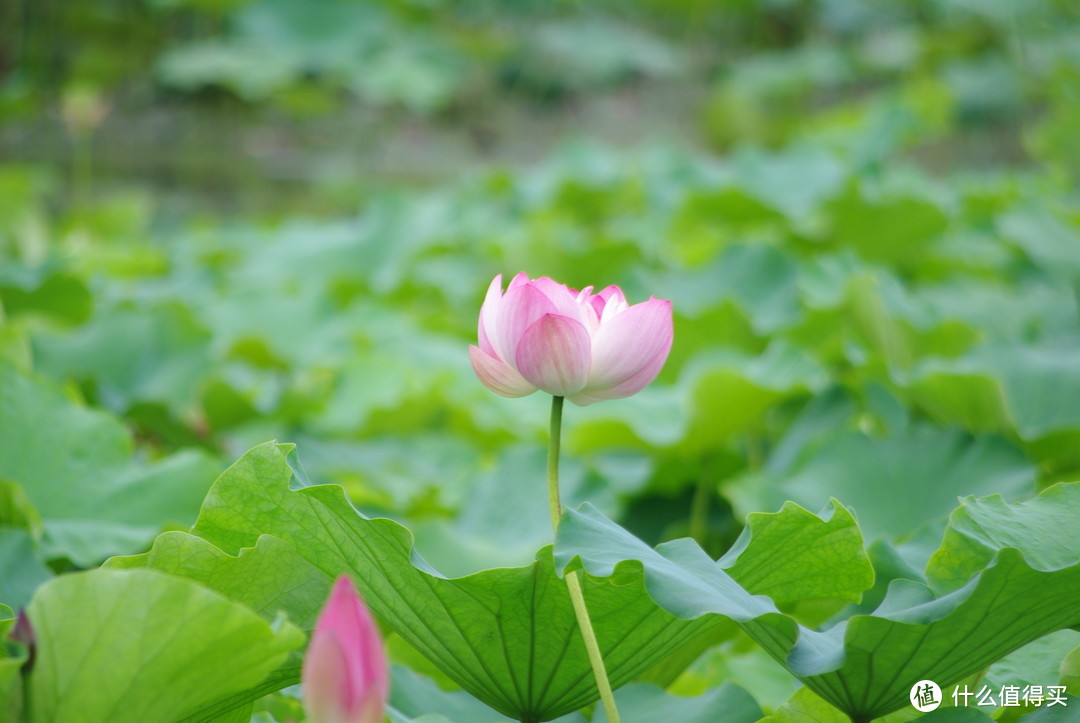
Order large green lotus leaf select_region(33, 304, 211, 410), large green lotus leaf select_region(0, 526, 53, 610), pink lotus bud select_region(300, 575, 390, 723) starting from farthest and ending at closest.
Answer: large green lotus leaf select_region(33, 304, 211, 410), large green lotus leaf select_region(0, 526, 53, 610), pink lotus bud select_region(300, 575, 390, 723)

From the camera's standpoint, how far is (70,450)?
822mm

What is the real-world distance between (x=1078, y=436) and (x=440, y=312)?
3.38ft

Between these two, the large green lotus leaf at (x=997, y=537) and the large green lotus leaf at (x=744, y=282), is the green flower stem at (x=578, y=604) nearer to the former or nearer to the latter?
the large green lotus leaf at (x=997, y=537)

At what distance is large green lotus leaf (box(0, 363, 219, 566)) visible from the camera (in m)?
0.80

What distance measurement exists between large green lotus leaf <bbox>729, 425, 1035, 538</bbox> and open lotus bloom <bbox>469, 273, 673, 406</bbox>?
1.44ft

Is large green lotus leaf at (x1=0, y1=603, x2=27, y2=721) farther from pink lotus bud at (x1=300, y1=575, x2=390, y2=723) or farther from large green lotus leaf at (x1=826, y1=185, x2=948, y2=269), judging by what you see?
large green lotus leaf at (x1=826, y1=185, x2=948, y2=269)

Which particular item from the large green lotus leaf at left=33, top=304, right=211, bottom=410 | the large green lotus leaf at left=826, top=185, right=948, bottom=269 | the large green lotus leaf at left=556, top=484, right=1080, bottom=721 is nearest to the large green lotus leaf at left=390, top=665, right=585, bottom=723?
the large green lotus leaf at left=556, top=484, right=1080, bottom=721

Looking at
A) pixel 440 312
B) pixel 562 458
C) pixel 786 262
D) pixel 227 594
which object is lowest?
pixel 227 594

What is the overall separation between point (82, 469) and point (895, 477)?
0.67 meters

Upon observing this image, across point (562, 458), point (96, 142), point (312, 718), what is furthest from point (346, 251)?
point (96, 142)

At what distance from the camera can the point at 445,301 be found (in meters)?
1.78

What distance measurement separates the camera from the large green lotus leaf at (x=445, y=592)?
0.47 meters

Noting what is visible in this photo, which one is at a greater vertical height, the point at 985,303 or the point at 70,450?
the point at 985,303

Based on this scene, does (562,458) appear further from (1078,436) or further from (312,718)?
(312,718)
